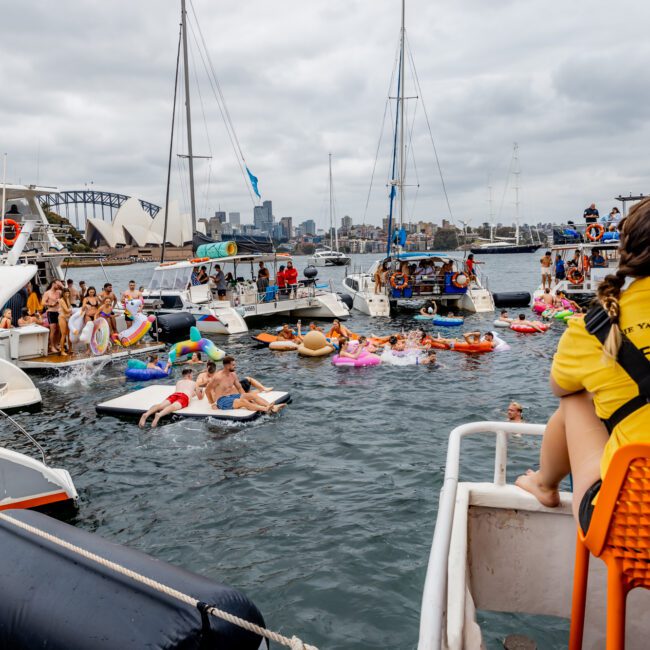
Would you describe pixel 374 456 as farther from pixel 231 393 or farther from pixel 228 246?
pixel 228 246

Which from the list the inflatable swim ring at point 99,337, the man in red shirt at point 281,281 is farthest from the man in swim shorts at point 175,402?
the man in red shirt at point 281,281

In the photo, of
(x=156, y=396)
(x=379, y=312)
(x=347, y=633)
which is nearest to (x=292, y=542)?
(x=347, y=633)

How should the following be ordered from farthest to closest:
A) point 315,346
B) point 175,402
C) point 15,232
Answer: point 15,232 → point 315,346 → point 175,402

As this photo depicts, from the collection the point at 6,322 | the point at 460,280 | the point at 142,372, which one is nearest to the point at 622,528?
the point at 142,372

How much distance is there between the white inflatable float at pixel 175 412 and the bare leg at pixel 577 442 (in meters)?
9.47

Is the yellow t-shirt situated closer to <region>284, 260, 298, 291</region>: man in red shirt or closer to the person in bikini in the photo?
the person in bikini

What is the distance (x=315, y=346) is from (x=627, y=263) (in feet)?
55.6

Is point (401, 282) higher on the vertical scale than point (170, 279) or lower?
lower

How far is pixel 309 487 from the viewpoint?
28.3ft

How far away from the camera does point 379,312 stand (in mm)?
28250

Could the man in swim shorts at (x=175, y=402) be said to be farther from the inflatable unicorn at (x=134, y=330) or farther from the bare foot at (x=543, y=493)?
the bare foot at (x=543, y=493)

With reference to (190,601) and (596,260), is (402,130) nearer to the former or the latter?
(596,260)

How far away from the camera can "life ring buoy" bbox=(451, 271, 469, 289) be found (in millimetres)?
28328

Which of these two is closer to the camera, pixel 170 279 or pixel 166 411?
pixel 166 411
